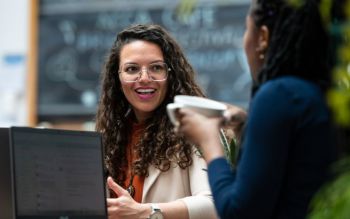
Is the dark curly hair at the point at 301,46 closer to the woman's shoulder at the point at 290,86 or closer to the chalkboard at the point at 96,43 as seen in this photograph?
the woman's shoulder at the point at 290,86

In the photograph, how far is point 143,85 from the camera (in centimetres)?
321

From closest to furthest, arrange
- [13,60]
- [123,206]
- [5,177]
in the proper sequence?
1. [5,177]
2. [123,206]
3. [13,60]

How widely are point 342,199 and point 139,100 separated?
192cm

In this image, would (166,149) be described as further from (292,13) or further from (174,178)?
(292,13)

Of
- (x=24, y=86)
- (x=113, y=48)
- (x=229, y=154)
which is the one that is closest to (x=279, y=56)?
(x=229, y=154)

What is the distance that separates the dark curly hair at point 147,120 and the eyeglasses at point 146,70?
31 millimetres

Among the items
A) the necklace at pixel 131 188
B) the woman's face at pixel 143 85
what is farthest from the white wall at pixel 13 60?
the necklace at pixel 131 188

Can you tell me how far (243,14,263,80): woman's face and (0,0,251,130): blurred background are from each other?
16.8 ft

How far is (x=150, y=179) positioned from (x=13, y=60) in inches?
203

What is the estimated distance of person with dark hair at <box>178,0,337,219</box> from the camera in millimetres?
1902

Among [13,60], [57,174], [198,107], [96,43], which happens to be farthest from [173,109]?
[13,60]

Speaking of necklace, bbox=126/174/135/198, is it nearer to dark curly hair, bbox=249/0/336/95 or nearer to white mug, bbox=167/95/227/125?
white mug, bbox=167/95/227/125

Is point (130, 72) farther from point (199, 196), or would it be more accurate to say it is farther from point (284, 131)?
point (284, 131)

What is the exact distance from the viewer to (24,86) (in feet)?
26.2
